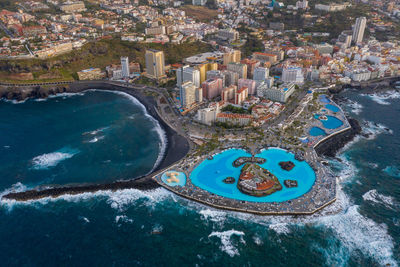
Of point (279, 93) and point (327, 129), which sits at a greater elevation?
point (279, 93)

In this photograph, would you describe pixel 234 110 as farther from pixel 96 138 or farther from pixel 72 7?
pixel 72 7

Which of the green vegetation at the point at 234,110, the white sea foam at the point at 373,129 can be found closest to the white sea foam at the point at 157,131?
the green vegetation at the point at 234,110

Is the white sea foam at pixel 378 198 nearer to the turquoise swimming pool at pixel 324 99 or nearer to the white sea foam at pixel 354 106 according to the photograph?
the white sea foam at pixel 354 106

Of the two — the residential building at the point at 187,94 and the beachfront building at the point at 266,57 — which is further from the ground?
the beachfront building at the point at 266,57

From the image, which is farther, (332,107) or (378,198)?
(332,107)

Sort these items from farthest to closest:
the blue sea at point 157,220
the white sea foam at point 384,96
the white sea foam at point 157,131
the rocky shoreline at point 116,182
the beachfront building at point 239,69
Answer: the beachfront building at point 239,69 → the white sea foam at point 384,96 → the white sea foam at point 157,131 → the rocky shoreline at point 116,182 → the blue sea at point 157,220

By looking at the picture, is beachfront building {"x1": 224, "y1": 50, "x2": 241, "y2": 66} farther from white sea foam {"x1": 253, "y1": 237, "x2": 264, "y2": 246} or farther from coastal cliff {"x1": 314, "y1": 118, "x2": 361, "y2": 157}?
white sea foam {"x1": 253, "y1": 237, "x2": 264, "y2": 246}

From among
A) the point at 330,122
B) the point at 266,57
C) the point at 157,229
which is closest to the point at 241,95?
the point at 330,122
